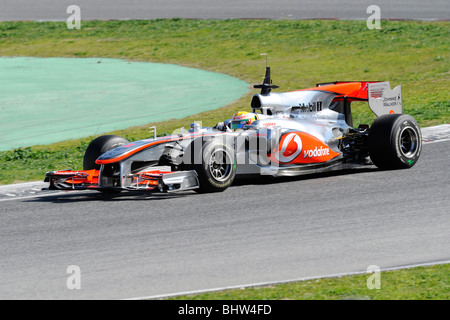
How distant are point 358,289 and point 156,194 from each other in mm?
4531

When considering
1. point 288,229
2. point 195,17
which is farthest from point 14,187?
point 195,17

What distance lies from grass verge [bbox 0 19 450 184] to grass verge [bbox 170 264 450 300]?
34.6 ft

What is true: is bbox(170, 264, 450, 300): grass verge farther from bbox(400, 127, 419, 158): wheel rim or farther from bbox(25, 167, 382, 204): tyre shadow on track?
bbox(400, 127, 419, 158): wheel rim

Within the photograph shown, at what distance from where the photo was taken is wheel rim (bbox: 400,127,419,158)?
36.7 ft

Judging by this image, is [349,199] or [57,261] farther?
[349,199]

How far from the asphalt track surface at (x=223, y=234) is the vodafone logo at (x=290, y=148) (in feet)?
1.18

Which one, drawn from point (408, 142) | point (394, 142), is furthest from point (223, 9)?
point (394, 142)

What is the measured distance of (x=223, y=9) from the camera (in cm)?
3128

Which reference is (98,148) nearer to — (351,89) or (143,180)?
(143,180)

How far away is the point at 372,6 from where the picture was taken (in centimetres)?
2991

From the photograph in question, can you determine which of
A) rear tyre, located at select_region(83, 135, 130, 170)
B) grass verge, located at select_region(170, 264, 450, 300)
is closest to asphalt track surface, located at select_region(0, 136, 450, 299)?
grass verge, located at select_region(170, 264, 450, 300)
